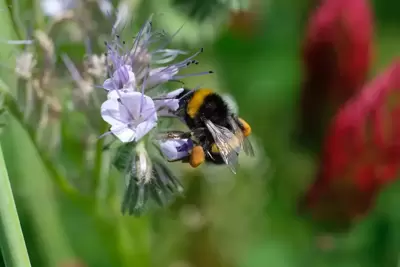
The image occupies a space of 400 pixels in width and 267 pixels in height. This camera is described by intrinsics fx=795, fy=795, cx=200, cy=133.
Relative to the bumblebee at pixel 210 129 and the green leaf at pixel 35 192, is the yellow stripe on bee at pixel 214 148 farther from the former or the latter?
the green leaf at pixel 35 192

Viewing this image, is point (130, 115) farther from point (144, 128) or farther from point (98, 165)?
point (98, 165)

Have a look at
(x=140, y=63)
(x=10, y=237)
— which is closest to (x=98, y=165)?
(x=140, y=63)

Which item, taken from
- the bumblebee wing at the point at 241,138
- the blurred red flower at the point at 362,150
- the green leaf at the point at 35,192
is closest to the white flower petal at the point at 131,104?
the bumblebee wing at the point at 241,138

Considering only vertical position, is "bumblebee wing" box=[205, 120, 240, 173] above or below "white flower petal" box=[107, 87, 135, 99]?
below

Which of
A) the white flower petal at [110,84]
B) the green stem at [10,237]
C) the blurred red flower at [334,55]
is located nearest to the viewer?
the green stem at [10,237]

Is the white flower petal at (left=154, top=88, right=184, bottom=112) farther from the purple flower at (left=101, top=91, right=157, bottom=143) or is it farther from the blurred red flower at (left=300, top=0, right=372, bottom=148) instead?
the blurred red flower at (left=300, top=0, right=372, bottom=148)

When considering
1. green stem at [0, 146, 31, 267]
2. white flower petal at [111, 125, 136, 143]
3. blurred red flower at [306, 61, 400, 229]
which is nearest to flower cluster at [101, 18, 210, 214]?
white flower petal at [111, 125, 136, 143]
